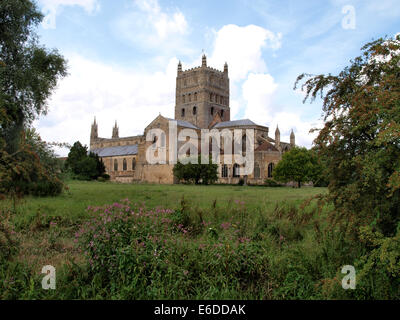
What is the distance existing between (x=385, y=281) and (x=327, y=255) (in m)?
1.65

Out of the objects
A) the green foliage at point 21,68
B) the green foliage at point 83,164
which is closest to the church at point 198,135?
the green foliage at point 83,164

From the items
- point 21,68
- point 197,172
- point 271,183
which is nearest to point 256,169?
point 271,183

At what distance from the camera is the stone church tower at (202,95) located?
82562 millimetres

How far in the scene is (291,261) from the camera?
6.88 metres

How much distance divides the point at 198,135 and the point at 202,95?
18738 millimetres

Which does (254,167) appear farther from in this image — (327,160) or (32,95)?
(327,160)

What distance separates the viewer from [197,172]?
48.8 metres

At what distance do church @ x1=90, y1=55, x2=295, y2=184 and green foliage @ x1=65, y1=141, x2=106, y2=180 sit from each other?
22.8ft

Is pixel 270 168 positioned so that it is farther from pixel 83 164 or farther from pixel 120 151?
pixel 120 151

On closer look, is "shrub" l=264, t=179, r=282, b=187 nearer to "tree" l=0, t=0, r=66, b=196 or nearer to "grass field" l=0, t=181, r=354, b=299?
"tree" l=0, t=0, r=66, b=196

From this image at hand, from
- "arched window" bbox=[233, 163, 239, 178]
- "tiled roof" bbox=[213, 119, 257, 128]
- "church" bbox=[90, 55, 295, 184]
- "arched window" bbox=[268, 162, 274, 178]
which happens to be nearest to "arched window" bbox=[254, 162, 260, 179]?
"church" bbox=[90, 55, 295, 184]

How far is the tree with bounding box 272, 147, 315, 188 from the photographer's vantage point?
46.8 m

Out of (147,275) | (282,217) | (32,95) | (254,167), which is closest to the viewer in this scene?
(147,275)
